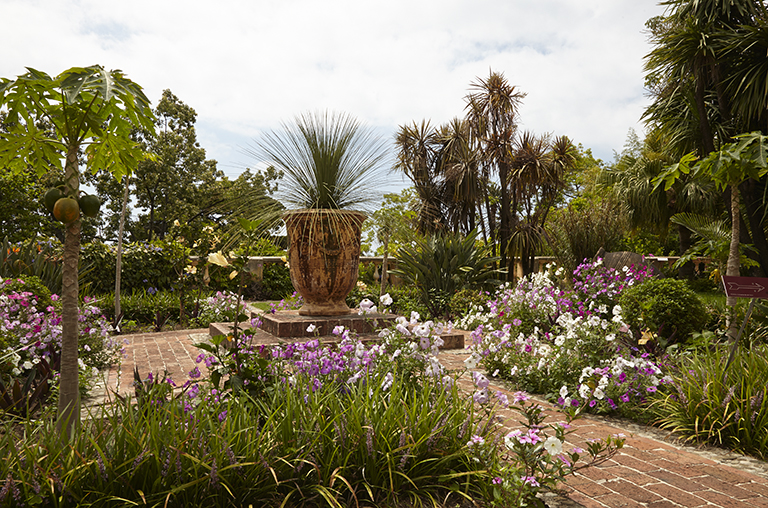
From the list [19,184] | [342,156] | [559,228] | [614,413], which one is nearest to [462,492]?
[614,413]

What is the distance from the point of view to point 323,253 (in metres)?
5.66

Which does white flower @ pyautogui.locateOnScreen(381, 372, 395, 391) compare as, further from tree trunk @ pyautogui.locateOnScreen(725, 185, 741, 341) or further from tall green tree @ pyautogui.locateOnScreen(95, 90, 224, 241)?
tall green tree @ pyautogui.locateOnScreen(95, 90, 224, 241)

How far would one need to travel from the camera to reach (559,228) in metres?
13.4

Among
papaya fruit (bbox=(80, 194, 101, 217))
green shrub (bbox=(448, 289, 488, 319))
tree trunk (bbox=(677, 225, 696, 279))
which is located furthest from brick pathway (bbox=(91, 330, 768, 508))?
tree trunk (bbox=(677, 225, 696, 279))

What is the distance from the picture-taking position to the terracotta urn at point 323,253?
5487mm

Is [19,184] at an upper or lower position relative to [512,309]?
upper

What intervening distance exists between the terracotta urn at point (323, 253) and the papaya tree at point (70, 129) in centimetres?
344

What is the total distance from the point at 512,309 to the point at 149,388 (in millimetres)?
4592

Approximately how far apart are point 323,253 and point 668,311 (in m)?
3.89

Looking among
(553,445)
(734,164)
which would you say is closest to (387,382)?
(553,445)

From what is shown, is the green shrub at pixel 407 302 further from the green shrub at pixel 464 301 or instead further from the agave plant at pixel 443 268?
the green shrub at pixel 464 301

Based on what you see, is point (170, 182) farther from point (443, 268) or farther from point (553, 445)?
point (553, 445)

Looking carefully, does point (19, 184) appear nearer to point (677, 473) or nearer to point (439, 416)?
point (439, 416)

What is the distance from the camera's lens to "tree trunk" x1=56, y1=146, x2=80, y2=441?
5.93 ft
